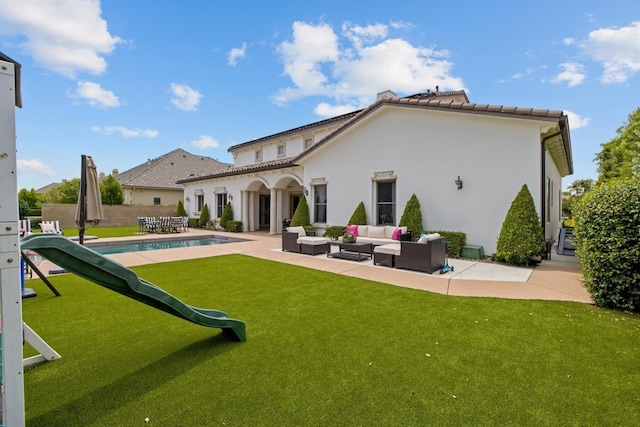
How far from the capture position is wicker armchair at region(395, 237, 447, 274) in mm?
7785

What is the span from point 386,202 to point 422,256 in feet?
16.5

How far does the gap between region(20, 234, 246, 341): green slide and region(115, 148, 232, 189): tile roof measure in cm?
3241

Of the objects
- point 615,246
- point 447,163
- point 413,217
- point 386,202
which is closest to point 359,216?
point 386,202

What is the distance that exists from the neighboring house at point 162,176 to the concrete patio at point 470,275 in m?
22.0

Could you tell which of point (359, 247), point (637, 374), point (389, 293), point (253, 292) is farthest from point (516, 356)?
point (359, 247)

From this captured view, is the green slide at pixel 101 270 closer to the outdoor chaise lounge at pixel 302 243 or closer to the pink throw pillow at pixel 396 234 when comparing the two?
the outdoor chaise lounge at pixel 302 243

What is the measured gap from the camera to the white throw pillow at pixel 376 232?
1155 centimetres

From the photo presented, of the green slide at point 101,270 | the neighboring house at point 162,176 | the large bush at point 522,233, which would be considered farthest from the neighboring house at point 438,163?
the neighboring house at point 162,176

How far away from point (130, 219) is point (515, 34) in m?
29.9

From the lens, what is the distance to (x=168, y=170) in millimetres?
34719

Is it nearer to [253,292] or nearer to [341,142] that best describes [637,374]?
[253,292]

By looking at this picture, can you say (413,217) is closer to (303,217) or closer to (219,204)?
(303,217)

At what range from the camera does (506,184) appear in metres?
9.59

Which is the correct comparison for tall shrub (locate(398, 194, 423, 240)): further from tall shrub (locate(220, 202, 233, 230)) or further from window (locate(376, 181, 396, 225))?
tall shrub (locate(220, 202, 233, 230))
